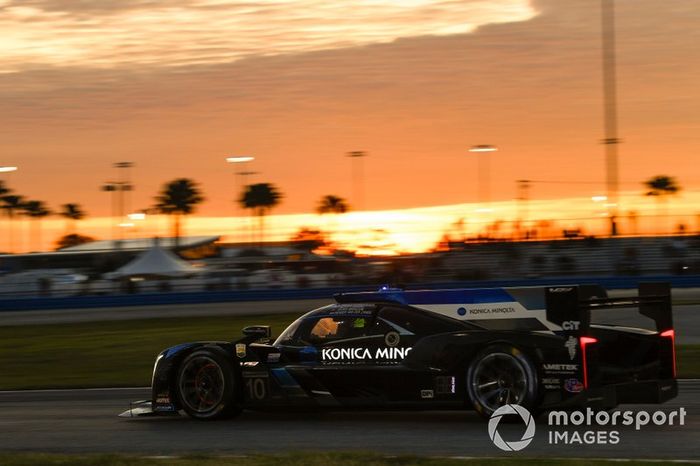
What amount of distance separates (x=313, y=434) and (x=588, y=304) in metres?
2.57

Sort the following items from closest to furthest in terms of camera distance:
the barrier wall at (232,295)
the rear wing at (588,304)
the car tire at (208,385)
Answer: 1. the rear wing at (588,304)
2. the car tire at (208,385)
3. the barrier wall at (232,295)

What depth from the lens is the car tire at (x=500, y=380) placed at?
853 cm

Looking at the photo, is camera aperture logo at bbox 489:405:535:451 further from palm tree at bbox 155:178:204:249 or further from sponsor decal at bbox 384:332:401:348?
palm tree at bbox 155:178:204:249

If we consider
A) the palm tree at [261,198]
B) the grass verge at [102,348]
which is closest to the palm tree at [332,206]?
the palm tree at [261,198]

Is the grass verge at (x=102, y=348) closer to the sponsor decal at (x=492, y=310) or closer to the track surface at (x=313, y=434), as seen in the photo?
the track surface at (x=313, y=434)

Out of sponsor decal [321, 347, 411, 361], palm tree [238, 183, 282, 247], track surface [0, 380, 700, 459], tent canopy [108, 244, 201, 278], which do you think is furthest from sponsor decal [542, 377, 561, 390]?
palm tree [238, 183, 282, 247]

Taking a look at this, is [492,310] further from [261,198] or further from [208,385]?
[261,198]

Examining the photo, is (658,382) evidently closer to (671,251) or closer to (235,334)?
(235,334)

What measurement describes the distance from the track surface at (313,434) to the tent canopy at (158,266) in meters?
33.3

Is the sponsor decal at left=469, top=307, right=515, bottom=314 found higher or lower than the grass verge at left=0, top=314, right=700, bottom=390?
higher

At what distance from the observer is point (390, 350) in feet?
29.9

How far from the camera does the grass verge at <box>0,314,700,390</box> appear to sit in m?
15.2

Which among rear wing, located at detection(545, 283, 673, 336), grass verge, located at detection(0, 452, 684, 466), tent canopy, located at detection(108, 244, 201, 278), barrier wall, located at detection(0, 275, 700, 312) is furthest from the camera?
tent canopy, located at detection(108, 244, 201, 278)

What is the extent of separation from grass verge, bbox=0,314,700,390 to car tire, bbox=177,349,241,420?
14.4ft
